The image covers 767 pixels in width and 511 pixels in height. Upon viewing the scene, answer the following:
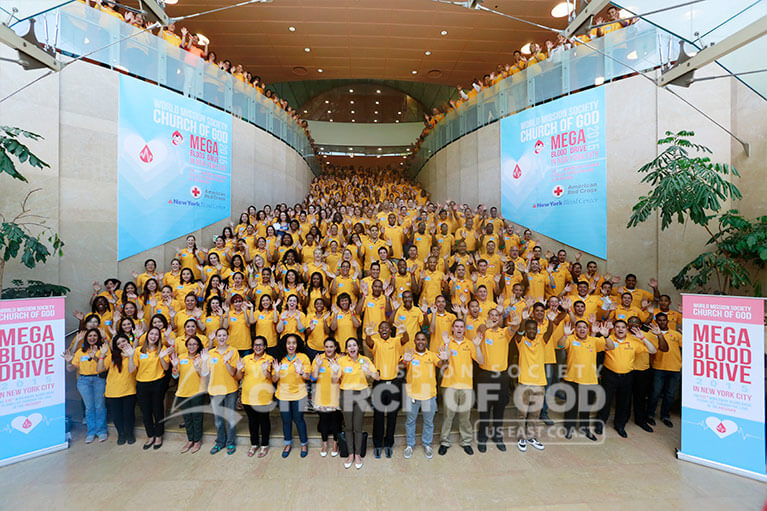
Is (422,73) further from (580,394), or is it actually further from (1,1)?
(580,394)

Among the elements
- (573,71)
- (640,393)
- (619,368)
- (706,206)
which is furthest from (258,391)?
(573,71)

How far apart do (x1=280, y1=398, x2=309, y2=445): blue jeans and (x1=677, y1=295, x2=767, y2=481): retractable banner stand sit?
4.57 metres

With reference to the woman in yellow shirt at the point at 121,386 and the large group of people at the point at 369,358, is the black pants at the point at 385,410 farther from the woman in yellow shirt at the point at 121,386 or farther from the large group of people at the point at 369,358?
the woman in yellow shirt at the point at 121,386

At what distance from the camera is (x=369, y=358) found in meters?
5.09

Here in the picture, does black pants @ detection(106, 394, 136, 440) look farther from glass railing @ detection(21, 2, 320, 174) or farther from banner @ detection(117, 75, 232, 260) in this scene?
glass railing @ detection(21, 2, 320, 174)

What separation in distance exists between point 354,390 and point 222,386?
65.1 inches

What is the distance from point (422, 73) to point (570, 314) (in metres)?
13.0

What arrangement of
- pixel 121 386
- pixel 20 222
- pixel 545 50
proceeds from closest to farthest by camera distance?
pixel 121 386 → pixel 20 222 → pixel 545 50

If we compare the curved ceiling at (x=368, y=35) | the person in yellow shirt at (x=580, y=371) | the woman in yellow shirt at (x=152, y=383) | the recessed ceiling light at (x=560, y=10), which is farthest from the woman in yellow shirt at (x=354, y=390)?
the recessed ceiling light at (x=560, y=10)

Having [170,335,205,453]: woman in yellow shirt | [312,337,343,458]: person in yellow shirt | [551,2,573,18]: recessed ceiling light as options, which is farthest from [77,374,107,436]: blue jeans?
[551,2,573,18]: recessed ceiling light

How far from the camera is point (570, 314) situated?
527cm

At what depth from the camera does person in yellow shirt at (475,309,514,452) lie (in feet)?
15.2

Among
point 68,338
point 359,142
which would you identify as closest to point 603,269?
point 68,338

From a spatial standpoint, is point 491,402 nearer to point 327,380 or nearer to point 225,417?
point 327,380
